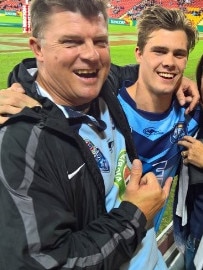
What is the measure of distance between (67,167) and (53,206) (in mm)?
164

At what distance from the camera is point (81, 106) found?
179 cm

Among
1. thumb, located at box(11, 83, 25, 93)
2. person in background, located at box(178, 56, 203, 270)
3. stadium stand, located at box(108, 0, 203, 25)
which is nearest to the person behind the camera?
thumb, located at box(11, 83, 25, 93)

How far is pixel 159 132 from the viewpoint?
8.30 feet

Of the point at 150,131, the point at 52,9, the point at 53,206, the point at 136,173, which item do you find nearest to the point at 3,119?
the point at 53,206

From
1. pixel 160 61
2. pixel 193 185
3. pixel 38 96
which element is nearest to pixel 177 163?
pixel 193 185

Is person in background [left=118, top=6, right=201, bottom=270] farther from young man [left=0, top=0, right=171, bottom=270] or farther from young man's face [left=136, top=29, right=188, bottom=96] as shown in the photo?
young man [left=0, top=0, right=171, bottom=270]

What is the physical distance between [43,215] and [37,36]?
0.76 metres

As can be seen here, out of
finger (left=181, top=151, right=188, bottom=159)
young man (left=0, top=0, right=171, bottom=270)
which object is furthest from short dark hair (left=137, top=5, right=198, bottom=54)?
young man (left=0, top=0, right=171, bottom=270)

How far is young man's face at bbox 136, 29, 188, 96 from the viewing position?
8.31 feet

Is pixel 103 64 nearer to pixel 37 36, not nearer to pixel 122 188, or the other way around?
pixel 37 36

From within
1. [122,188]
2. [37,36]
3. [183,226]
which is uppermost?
[37,36]

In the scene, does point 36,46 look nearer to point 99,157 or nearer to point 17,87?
point 17,87

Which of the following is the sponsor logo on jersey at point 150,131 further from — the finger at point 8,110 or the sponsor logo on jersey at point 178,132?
the finger at point 8,110

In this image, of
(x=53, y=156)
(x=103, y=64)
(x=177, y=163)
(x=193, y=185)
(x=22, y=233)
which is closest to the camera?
(x=22, y=233)
